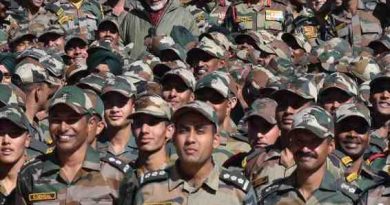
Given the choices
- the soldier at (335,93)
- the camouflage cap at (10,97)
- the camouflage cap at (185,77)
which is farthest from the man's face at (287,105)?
the camouflage cap at (10,97)

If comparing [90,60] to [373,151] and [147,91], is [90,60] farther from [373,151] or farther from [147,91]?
[373,151]

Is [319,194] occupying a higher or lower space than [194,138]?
lower

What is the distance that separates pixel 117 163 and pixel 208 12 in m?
8.45

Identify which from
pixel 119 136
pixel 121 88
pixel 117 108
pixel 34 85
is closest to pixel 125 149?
pixel 119 136

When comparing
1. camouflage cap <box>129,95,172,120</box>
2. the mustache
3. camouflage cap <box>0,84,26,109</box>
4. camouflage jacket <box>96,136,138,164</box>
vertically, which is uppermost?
camouflage cap <box>129,95,172,120</box>

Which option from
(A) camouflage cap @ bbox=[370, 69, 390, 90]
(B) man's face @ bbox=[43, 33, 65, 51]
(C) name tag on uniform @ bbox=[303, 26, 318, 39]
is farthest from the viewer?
(C) name tag on uniform @ bbox=[303, 26, 318, 39]

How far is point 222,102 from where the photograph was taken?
10.6 metres

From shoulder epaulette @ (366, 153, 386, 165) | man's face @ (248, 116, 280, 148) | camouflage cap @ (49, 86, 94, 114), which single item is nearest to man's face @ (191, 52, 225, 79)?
man's face @ (248, 116, 280, 148)

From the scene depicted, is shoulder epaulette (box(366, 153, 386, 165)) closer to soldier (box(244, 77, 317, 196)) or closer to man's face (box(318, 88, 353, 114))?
soldier (box(244, 77, 317, 196))

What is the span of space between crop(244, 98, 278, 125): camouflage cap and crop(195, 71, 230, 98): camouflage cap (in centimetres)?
31

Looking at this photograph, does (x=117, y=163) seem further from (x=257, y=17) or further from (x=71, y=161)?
(x=257, y=17)

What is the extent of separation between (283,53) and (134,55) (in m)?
1.68

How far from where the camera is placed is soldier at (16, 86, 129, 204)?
867 cm

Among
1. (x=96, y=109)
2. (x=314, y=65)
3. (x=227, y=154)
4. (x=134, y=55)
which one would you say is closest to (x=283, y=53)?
(x=314, y=65)
